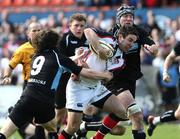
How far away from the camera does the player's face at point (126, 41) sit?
11.6 m

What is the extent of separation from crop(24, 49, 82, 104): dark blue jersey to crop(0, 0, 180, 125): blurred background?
8.00m

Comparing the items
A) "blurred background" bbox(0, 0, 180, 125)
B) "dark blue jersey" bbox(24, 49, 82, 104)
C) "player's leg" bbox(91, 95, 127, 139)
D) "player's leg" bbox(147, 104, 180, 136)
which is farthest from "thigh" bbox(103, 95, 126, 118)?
"blurred background" bbox(0, 0, 180, 125)

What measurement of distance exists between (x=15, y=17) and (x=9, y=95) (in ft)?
25.0

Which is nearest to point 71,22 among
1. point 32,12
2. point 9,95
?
point 9,95

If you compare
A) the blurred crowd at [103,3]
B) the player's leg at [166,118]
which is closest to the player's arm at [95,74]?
the player's leg at [166,118]

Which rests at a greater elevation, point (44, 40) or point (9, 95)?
point (44, 40)

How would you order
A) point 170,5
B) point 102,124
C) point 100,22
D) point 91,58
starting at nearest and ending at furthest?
point 91,58 → point 102,124 → point 100,22 → point 170,5

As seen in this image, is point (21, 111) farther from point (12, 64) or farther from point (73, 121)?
point (12, 64)

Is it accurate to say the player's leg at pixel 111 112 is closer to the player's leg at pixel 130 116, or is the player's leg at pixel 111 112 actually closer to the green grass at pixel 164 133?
the player's leg at pixel 130 116

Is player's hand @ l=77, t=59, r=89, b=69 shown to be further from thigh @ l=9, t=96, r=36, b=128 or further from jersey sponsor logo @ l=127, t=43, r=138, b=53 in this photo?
jersey sponsor logo @ l=127, t=43, r=138, b=53

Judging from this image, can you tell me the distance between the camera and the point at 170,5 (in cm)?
2566

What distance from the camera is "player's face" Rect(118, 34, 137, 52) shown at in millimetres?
11648

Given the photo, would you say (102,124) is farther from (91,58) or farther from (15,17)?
(15,17)

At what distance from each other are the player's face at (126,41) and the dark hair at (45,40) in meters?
1.57
